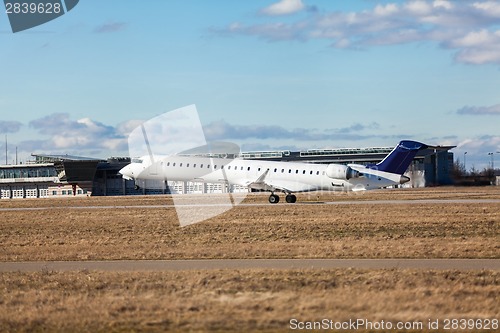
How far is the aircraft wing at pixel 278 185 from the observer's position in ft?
176

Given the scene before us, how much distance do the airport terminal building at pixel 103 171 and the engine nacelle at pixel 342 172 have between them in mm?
39739

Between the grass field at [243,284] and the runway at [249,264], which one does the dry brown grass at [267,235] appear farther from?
the runway at [249,264]

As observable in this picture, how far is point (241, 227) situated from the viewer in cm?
3247

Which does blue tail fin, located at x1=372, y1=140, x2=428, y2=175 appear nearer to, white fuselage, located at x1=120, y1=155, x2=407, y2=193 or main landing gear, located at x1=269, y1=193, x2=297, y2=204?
white fuselage, located at x1=120, y1=155, x2=407, y2=193

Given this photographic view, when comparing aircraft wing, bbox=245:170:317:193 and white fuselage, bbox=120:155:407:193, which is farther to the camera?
aircraft wing, bbox=245:170:317:193

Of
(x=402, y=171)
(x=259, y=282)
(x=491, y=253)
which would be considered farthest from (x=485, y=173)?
(x=259, y=282)

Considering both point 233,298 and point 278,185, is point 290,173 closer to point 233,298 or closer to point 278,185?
point 278,185

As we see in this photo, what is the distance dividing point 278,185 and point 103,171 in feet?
197

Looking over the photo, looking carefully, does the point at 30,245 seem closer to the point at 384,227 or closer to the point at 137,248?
the point at 137,248

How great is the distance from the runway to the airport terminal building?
71672 millimetres

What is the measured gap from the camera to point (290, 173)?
2156 inches

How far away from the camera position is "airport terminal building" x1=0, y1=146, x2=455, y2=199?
314ft

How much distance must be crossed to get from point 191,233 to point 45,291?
576 inches

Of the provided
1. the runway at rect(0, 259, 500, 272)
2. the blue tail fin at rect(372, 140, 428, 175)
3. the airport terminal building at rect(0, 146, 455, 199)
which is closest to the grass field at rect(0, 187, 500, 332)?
the runway at rect(0, 259, 500, 272)
